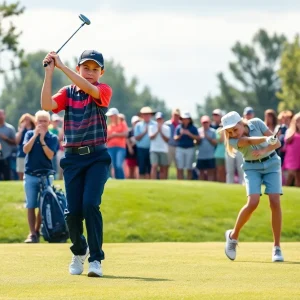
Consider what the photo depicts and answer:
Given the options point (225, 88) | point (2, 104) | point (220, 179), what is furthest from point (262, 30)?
point (220, 179)

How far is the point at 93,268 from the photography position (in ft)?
36.9

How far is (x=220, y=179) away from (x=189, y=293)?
62.1 feet

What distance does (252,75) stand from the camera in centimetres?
13450

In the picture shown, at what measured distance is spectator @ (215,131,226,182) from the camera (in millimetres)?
27630

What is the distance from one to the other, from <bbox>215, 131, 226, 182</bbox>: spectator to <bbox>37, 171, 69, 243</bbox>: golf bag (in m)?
9.01

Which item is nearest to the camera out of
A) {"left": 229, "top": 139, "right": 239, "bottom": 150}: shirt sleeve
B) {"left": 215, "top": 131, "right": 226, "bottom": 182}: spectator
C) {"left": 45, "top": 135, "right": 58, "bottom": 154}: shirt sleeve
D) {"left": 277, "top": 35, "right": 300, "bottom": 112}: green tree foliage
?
{"left": 229, "top": 139, "right": 239, "bottom": 150}: shirt sleeve

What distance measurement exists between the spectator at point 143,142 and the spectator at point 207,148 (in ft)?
3.81

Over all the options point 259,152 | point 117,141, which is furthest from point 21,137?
point 259,152

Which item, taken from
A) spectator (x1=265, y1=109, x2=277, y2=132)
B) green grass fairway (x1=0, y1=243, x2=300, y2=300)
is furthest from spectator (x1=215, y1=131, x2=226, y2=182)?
green grass fairway (x1=0, y1=243, x2=300, y2=300)

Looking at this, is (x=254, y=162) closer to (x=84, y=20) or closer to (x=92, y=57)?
(x=84, y=20)

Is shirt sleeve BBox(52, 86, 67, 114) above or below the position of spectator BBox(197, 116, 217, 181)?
above

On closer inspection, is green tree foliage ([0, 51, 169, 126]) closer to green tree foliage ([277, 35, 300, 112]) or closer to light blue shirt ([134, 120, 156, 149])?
green tree foliage ([277, 35, 300, 112])

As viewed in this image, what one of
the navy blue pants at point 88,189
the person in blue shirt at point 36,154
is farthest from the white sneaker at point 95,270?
the person in blue shirt at point 36,154

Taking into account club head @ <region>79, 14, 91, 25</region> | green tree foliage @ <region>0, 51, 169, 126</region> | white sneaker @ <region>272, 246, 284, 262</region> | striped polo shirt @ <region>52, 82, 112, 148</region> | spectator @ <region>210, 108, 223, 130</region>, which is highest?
club head @ <region>79, 14, 91, 25</region>
